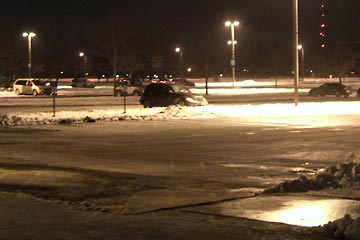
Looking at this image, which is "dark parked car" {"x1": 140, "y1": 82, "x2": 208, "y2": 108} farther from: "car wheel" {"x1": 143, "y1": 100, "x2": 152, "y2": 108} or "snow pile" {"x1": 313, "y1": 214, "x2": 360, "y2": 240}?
"snow pile" {"x1": 313, "y1": 214, "x2": 360, "y2": 240}

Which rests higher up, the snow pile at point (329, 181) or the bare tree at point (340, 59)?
the bare tree at point (340, 59)

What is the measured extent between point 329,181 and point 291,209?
231cm

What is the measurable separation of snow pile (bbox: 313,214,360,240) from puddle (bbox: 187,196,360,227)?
1.55 feet

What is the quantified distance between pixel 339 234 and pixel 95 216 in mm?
3372

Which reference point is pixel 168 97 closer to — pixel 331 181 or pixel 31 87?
pixel 331 181

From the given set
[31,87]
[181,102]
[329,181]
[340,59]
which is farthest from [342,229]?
[340,59]

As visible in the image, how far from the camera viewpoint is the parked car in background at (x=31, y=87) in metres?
69.9

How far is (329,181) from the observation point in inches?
480

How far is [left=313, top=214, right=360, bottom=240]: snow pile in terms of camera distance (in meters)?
8.12

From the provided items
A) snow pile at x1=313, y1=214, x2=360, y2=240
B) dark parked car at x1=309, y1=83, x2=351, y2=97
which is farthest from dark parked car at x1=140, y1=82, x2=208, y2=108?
snow pile at x1=313, y1=214, x2=360, y2=240

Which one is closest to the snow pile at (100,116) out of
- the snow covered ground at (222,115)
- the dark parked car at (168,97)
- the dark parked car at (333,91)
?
the snow covered ground at (222,115)

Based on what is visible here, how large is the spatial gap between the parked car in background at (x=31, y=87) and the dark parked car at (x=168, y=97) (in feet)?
97.4

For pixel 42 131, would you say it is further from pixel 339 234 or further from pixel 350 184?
pixel 339 234

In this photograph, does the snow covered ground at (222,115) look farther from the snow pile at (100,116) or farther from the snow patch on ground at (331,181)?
the snow patch on ground at (331,181)
